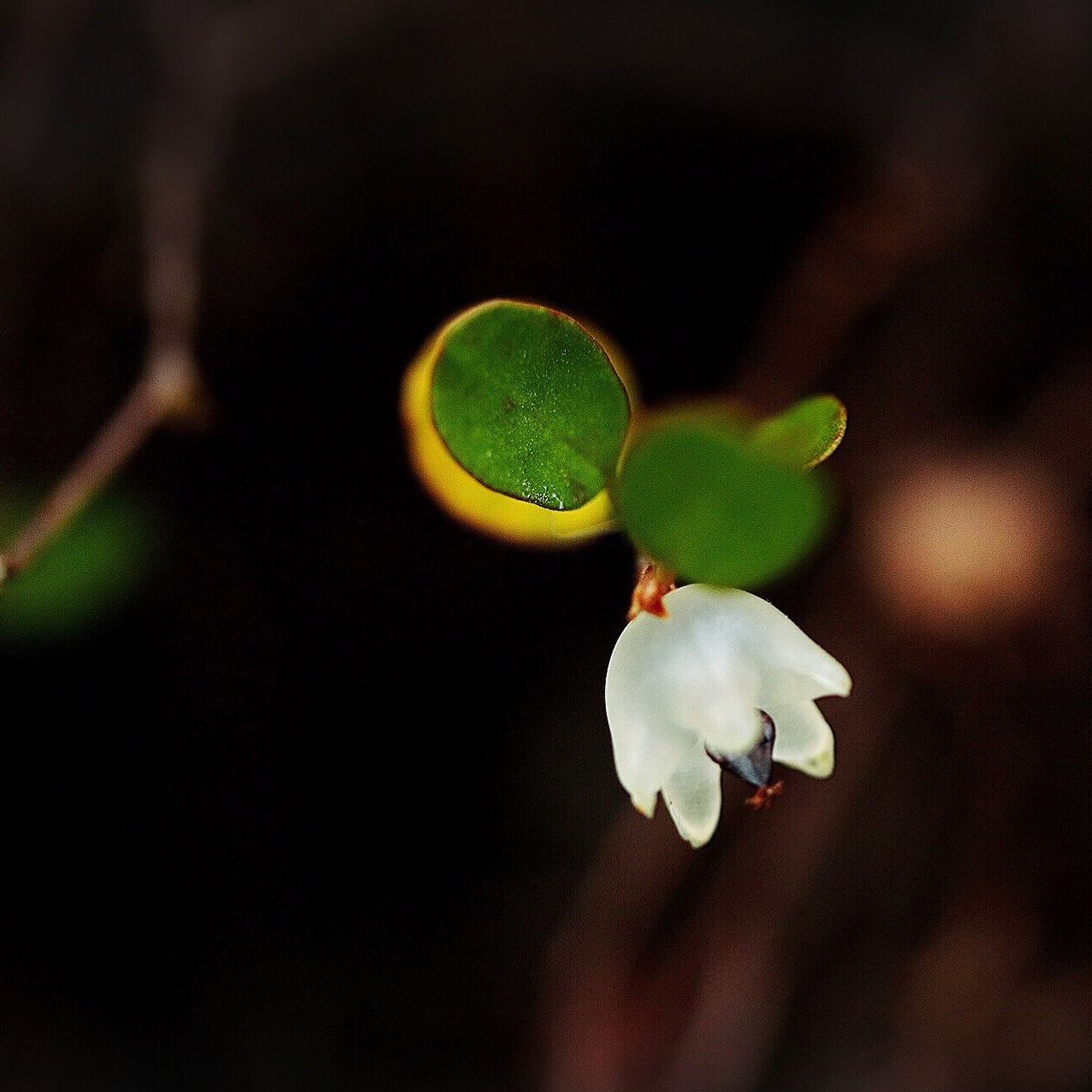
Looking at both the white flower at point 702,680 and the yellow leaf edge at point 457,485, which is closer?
the white flower at point 702,680

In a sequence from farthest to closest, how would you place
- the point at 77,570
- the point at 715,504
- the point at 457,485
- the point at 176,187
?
the point at 176,187 < the point at 77,570 < the point at 457,485 < the point at 715,504

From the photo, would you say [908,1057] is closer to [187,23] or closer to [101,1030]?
[101,1030]

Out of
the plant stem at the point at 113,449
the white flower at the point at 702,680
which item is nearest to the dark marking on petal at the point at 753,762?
the white flower at the point at 702,680

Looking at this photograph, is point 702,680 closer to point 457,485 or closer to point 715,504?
point 715,504

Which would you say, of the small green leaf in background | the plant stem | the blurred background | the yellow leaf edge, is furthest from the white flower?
the blurred background

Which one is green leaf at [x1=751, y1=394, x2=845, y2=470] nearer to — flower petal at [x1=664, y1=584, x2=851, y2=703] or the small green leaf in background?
flower petal at [x1=664, y1=584, x2=851, y2=703]

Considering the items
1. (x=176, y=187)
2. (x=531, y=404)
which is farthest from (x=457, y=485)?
(x=176, y=187)

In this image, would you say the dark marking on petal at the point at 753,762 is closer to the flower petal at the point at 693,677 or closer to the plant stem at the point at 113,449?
the flower petal at the point at 693,677
